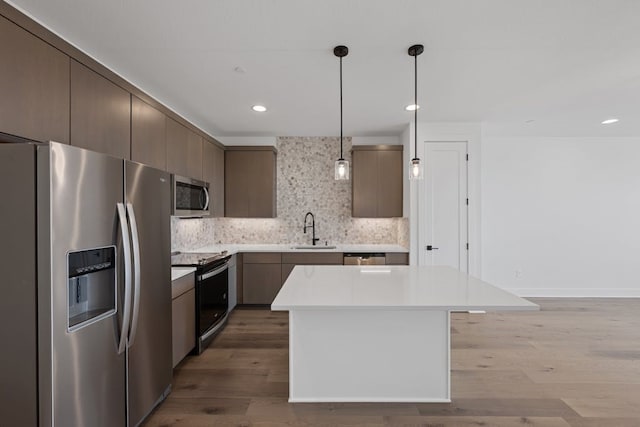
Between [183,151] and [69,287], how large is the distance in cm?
216

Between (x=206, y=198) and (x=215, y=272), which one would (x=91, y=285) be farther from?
(x=206, y=198)

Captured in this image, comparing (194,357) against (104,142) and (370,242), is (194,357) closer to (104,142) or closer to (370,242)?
(104,142)

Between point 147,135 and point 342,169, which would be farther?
point 147,135

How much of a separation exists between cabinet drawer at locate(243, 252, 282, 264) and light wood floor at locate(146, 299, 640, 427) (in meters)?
0.79

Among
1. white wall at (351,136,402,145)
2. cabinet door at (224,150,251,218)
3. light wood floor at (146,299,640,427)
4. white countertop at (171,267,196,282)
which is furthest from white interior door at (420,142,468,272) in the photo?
white countertop at (171,267,196,282)

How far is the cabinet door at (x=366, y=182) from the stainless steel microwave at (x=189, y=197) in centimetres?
200

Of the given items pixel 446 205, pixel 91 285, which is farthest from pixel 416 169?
pixel 91 285

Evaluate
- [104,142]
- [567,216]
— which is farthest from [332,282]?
[567,216]

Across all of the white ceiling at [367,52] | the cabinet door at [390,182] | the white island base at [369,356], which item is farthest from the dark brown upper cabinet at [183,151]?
the cabinet door at [390,182]

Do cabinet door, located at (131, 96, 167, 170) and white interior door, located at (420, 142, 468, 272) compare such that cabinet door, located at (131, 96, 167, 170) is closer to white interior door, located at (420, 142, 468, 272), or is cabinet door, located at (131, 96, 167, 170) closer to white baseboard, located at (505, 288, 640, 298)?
white interior door, located at (420, 142, 468, 272)

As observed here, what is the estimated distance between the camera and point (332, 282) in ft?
7.58

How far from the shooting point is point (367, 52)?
7.51ft

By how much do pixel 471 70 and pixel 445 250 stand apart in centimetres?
230

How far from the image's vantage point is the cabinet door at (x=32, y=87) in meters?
1.56
